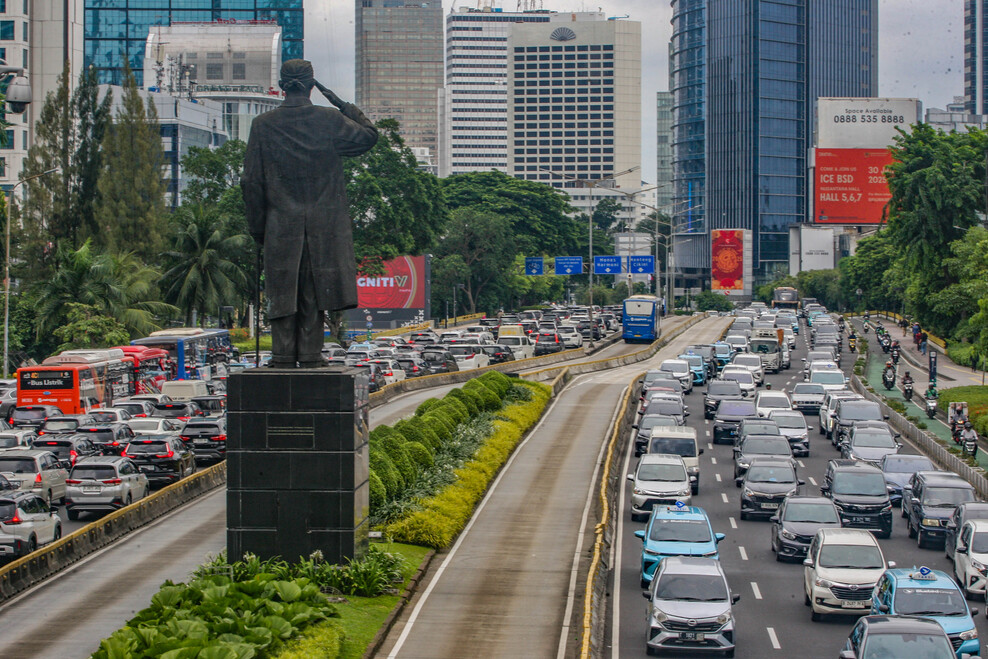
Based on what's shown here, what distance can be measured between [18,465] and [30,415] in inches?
474

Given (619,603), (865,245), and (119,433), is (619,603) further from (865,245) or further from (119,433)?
(865,245)

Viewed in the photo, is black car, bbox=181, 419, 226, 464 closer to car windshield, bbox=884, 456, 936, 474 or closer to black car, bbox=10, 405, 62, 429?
black car, bbox=10, 405, 62, 429

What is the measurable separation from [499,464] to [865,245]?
3644 inches

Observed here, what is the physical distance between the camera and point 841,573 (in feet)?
79.6

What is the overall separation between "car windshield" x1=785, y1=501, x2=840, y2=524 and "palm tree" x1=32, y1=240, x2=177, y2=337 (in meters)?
44.1

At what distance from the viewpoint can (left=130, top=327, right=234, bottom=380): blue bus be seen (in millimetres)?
58594

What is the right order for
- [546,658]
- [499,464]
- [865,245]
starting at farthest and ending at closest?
[865,245]
[499,464]
[546,658]

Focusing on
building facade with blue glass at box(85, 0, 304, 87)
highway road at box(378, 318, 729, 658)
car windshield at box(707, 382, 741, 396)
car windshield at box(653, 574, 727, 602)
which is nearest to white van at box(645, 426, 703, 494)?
highway road at box(378, 318, 729, 658)

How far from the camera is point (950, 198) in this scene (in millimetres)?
75438

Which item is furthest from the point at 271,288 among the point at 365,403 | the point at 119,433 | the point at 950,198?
the point at 950,198

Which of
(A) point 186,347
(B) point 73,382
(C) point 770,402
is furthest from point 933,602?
(A) point 186,347

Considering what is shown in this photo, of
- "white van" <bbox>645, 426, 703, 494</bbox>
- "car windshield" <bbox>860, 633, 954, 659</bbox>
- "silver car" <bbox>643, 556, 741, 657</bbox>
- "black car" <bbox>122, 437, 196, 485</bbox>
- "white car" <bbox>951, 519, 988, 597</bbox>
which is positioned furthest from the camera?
"white van" <bbox>645, 426, 703, 494</bbox>

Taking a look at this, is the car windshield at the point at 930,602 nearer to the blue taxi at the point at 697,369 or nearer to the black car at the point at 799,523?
the black car at the point at 799,523

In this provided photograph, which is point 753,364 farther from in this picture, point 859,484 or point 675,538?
point 675,538
